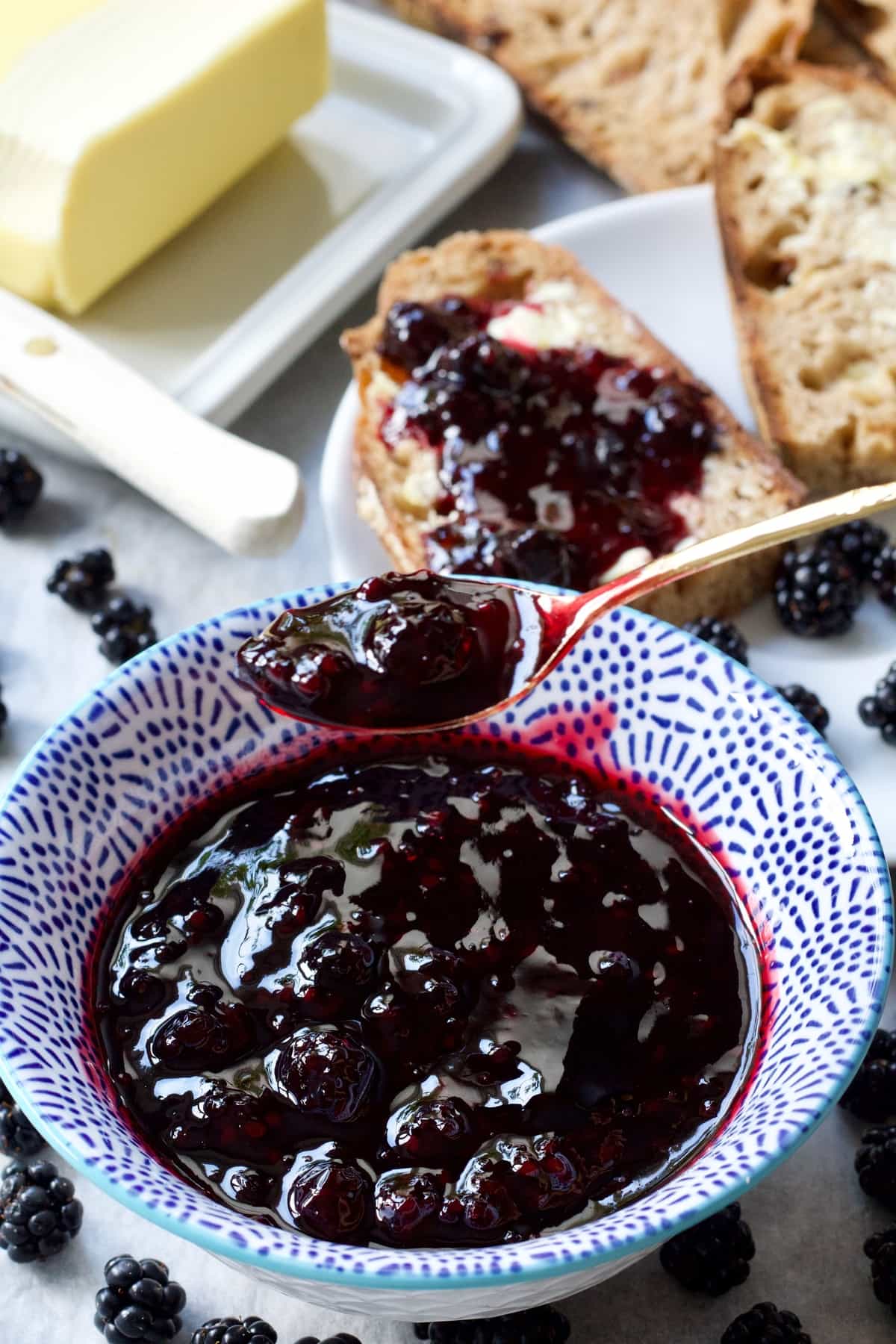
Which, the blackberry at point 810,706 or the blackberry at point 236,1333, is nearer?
the blackberry at point 236,1333

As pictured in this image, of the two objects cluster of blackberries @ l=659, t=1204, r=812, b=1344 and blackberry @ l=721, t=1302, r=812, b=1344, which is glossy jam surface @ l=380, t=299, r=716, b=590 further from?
blackberry @ l=721, t=1302, r=812, b=1344

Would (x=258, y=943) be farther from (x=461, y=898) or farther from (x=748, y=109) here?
(x=748, y=109)

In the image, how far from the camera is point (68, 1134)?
138 cm

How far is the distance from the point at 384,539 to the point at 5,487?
0.83 metres

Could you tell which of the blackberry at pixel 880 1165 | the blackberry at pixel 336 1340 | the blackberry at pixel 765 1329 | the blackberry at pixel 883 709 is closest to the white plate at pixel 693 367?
the blackberry at pixel 883 709

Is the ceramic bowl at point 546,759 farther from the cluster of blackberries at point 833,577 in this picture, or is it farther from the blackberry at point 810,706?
the cluster of blackberries at point 833,577

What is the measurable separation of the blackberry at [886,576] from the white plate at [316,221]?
126 cm

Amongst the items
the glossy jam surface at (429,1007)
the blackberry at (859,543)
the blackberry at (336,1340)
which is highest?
the glossy jam surface at (429,1007)

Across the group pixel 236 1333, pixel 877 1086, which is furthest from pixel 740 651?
pixel 236 1333

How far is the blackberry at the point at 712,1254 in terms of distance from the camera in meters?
1.79

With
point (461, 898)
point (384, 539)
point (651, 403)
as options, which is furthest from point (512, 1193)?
point (651, 403)

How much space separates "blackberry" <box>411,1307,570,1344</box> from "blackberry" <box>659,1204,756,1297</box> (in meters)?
0.17

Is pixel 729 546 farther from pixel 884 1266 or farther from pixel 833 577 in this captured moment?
pixel 884 1266

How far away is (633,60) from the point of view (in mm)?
3498
